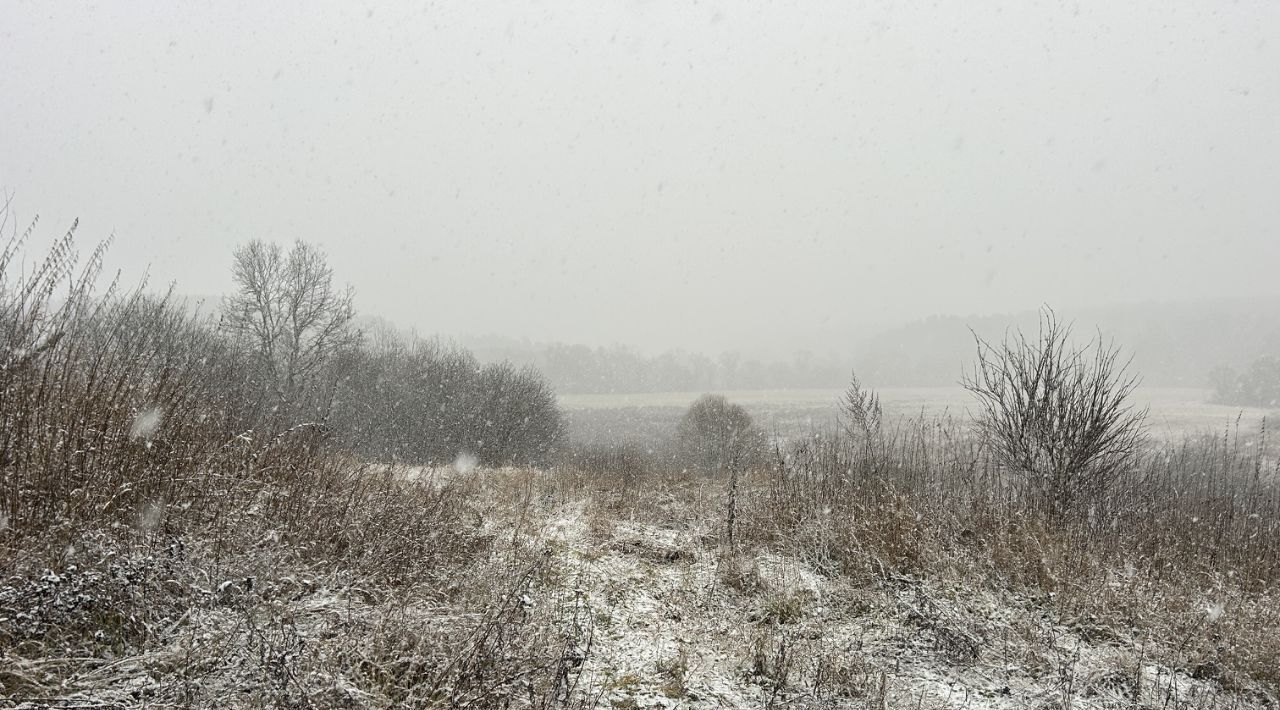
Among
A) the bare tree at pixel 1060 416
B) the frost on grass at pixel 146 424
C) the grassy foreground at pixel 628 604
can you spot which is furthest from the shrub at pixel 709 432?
the frost on grass at pixel 146 424

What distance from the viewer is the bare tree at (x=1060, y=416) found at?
26.7 ft

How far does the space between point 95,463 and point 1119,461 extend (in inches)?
490

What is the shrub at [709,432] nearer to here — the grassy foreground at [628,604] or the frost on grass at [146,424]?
the grassy foreground at [628,604]

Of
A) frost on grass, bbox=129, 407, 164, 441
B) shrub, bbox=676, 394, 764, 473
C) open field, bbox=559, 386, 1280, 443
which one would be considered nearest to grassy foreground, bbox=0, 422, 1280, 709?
frost on grass, bbox=129, 407, 164, 441

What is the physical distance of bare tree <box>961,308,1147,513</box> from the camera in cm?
812

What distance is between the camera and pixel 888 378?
11406 centimetres

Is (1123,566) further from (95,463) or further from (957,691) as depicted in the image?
(95,463)

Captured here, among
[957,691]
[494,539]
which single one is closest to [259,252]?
[494,539]

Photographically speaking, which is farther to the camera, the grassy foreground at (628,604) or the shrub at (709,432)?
the shrub at (709,432)

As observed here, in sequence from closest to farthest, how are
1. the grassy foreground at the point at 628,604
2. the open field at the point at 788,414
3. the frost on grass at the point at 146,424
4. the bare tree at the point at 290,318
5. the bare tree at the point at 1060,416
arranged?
the grassy foreground at the point at 628,604 → the frost on grass at the point at 146,424 → the bare tree at the point at 1060,416 → the bare tree at the point at 290,318 → the open field at the point at 788,414

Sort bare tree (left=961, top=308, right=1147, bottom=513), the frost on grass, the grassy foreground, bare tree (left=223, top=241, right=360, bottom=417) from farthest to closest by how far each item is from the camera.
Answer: bare tree (left=223, top=241, right=360, bottom=417)
bare tree (left=961, top=308, right=1147, bottom=513)
the frost on grass
the grassy foreground

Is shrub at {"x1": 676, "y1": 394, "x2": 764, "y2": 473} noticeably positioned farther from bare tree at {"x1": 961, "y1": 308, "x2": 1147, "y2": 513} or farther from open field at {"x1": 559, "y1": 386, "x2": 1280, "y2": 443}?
bare tree at {"x1": 961, "y1": 308, "x2": 1147, "y2": 513}

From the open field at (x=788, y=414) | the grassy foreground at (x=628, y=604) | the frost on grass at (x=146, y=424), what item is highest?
the frost on grass at (x=146, y=424)

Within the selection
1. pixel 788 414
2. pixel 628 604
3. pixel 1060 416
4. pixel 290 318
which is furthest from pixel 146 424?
pixel 788 414
